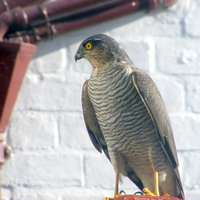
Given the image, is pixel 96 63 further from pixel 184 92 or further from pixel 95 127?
pixel 184 92

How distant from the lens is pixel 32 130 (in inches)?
103

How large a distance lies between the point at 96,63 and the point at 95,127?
279 mm

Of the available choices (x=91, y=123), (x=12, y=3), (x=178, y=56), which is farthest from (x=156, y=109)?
(x=12, y=3)

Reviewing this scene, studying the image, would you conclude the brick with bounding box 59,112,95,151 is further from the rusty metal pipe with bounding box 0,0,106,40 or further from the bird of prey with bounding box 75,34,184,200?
the rusty metal pipe with bounding box 0,0,106,40

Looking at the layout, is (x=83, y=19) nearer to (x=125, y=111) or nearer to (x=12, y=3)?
(x=12, y=3)

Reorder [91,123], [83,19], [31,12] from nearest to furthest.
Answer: [91,123]
[31,12]
[83,19]

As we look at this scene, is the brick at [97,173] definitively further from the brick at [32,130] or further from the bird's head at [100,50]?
the bird's head at [100,50]

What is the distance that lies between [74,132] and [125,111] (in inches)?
18.0

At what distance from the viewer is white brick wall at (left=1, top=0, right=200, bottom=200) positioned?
2596 mm

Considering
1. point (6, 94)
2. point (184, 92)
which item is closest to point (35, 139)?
point (6, 94)

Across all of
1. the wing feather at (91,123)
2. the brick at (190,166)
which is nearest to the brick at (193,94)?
the brick at (190,166)

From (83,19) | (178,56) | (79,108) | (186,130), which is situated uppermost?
(83,19)

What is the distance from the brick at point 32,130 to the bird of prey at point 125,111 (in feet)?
0.87

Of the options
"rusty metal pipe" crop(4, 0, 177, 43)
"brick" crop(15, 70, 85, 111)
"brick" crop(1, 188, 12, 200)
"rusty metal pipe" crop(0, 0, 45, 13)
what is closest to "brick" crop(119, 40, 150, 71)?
"rusty metal pipe" crop(4, 0, 177, 43)
